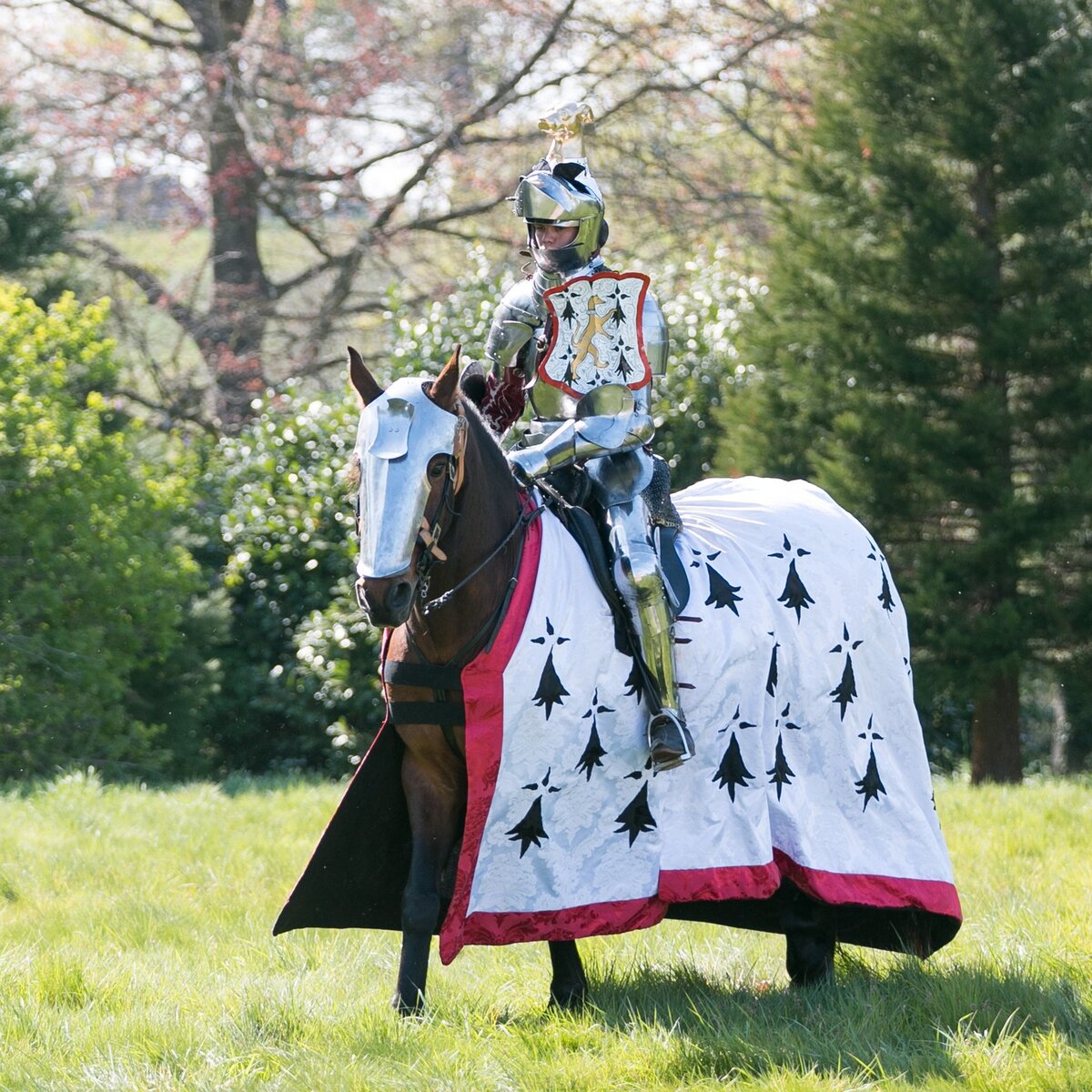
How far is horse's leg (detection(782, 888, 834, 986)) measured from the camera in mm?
5484

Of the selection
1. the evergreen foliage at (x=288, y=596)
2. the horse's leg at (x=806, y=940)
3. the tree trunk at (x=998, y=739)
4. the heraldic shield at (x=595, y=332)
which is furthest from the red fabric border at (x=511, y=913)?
the evergreen foliage at (x=288, y=596)

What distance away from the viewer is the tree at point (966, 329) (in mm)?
10242

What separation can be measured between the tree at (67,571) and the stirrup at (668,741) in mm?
→ 6998

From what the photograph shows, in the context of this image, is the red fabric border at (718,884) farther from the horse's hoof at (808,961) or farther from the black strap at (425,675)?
the black strap at (425,675)

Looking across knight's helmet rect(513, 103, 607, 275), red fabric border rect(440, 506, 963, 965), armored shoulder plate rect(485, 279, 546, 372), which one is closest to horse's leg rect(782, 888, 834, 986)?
red fabric border rect(440, 506, 963, 965)

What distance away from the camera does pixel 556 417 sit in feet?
16.7

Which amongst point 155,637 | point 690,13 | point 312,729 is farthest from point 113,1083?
point 690,13

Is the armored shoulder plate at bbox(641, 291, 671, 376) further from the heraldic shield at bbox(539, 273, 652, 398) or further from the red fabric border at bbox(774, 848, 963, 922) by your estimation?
the red fabric border at bbox(774, 848, 963, 922)

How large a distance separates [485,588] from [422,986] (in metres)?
1.26

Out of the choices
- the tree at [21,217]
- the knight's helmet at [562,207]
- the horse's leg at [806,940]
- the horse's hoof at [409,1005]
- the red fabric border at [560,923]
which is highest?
the tree at [21,217]

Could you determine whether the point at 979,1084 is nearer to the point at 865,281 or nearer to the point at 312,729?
the point at 865,281

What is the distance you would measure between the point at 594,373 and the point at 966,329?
6430mm

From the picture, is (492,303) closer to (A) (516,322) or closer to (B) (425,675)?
(A) (516,322)

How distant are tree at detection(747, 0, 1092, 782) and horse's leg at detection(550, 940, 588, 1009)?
18.6 ft
